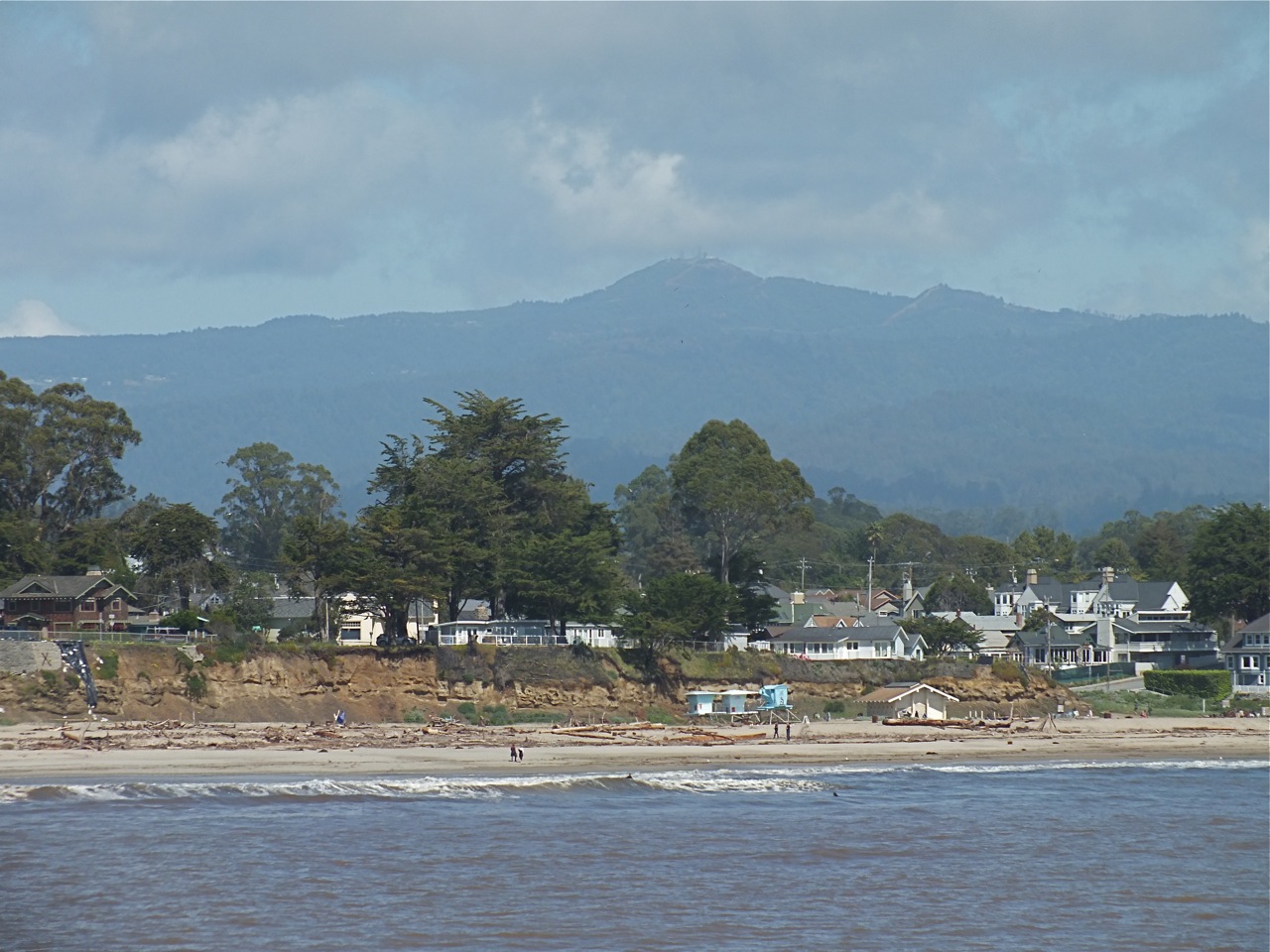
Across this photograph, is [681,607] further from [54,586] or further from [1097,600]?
[1097,600]

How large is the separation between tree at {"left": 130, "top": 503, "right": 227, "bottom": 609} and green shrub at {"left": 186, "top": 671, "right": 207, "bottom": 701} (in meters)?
14.3

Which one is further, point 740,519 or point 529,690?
point 740,519

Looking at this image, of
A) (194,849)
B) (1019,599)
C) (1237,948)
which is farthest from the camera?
(1019,599)

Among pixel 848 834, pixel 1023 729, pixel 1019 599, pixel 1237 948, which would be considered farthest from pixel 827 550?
pixel 1237 948

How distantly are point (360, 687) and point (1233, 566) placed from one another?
54414mm

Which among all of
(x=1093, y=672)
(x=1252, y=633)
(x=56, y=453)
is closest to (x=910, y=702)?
(x=1093, y=672)

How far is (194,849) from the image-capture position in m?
35.8

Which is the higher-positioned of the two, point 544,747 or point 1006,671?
point 1006,671

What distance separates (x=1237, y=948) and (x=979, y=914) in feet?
15.9

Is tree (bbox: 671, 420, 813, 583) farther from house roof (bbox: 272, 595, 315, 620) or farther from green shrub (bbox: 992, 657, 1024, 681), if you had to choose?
house roof (bbox: 272, 595, 315, 620)

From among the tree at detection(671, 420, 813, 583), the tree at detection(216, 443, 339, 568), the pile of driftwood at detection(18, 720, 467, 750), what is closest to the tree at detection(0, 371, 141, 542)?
the pile of driftwood at detection(18, 720, 467, 750)

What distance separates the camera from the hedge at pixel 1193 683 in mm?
83438

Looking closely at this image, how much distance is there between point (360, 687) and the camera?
66.4 meters

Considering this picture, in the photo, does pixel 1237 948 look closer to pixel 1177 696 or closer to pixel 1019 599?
pixel 1177 696
